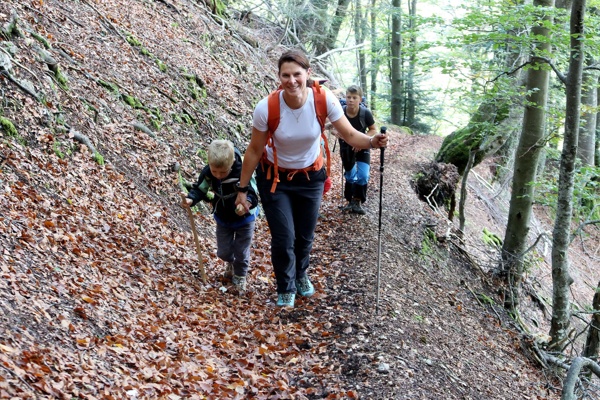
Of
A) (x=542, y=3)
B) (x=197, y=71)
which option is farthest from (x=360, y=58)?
(x=542, y=3)

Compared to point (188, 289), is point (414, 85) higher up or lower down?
lower down

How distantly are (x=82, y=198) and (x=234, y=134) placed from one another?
5001 mm

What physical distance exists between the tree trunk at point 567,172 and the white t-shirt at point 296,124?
12.3ft

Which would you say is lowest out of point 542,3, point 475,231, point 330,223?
point 475,231

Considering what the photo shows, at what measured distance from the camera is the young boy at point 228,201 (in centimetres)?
583

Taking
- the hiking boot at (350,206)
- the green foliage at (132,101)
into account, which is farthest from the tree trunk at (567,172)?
the green foliage at (132,101)

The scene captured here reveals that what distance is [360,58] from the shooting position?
101 feet

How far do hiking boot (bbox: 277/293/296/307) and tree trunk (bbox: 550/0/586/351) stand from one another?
13.5ft

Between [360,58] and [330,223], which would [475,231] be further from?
[360,58]

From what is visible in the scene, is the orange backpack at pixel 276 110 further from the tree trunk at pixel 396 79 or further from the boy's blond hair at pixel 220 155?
the tree trunk at pixel 396 79

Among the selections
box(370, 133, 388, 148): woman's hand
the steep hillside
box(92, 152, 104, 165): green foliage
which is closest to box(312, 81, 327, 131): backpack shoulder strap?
box(370, 133, 388, 148): woman's hand

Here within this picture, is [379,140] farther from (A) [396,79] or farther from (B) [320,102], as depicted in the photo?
(A) [396,79]

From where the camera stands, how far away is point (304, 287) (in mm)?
6328

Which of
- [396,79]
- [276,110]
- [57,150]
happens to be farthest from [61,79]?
[396,79]
